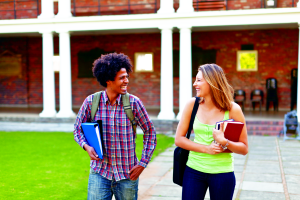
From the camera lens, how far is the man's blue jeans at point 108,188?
271 centimetres

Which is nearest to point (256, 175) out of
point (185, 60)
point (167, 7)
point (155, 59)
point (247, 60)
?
point (185, 60)

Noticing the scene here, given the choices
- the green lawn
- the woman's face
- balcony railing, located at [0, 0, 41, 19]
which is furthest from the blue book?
balcony railing, located at [0, 0, 41, 19]

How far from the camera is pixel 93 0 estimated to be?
600 inches

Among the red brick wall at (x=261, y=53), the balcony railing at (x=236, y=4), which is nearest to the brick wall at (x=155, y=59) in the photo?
the red brick wall at (x=261, y=53)

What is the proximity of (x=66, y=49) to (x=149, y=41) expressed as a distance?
4253 mm

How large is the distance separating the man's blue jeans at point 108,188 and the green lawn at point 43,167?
2.46m

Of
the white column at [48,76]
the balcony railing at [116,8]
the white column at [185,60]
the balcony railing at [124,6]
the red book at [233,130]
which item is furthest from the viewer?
the balcony railing at [116,8]

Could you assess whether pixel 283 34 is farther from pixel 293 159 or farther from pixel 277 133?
pixel 293 159

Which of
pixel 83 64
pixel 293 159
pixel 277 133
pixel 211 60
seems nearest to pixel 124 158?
pixel 293 159

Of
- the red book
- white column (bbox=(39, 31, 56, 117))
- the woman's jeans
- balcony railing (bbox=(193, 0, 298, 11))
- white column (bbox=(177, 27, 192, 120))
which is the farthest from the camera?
balcony railing (bbox=(193, 0, 298, 11))

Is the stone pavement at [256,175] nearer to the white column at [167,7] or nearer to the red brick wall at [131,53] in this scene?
the white column at [167,7]

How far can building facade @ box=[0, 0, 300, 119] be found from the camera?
1167cm

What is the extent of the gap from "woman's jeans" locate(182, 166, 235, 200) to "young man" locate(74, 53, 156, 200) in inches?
14.4

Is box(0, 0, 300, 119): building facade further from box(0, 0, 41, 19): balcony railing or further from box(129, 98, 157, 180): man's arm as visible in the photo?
box(129, 98, 157, 180): man's arm
